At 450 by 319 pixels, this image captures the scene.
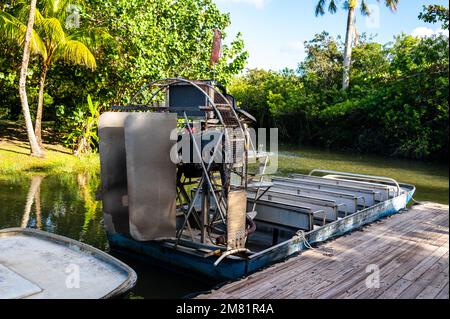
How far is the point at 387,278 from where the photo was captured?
21.8 ft

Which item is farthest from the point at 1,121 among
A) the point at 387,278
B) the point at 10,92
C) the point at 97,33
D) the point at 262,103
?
the point at 387,278

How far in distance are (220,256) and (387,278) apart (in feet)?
8.45

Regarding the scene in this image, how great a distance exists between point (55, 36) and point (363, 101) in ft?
70.8

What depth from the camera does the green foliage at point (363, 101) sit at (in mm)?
24656

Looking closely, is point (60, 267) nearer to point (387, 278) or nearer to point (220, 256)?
point (220, 256)

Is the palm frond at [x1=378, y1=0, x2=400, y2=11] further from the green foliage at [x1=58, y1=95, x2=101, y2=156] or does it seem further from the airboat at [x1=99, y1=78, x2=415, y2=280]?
the airboat at [x1=99, y1=78, x2=415, y2=280]

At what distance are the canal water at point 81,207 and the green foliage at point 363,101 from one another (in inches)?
178

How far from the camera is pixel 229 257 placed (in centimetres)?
711

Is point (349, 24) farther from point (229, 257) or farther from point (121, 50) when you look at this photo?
point (229, 257)

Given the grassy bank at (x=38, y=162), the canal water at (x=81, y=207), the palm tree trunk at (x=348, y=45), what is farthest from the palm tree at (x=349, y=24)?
the grassy bank at (x=38, y=162)

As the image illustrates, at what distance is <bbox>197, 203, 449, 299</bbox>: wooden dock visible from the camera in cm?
607

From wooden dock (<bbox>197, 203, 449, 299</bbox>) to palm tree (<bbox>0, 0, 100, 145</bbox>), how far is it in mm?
14100

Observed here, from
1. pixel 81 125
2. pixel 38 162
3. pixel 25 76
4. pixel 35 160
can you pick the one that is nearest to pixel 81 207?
pixel 38 162

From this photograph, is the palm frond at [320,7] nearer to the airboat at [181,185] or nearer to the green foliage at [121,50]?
the green foliage at [121,50]
